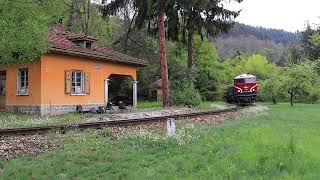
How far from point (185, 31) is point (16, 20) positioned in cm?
2201

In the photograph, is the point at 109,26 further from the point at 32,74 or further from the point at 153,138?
the point at 153,138

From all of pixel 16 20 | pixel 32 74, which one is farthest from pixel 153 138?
pixel 32 74

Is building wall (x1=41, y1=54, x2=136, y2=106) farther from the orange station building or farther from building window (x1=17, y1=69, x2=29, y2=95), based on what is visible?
building window (x1=17, y1=69, x2=29, y2=95)

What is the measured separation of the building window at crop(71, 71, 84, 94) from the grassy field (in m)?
16.7

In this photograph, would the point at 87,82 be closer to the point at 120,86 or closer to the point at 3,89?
the point at 3,89

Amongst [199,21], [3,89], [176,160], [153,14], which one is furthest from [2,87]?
[176,160]

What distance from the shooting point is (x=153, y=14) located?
3416 cm

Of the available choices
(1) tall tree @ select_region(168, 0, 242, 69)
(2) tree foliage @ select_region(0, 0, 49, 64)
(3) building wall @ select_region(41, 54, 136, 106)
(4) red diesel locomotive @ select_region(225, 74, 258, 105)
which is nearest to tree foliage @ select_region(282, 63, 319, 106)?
(4) red diesel locomotive @ select_region(225, 74, 258, 105)

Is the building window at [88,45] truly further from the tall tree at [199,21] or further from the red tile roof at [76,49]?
the tall tree at [199,21]

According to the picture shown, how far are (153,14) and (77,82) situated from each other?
8.52 meters

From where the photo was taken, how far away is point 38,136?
13.9 metres

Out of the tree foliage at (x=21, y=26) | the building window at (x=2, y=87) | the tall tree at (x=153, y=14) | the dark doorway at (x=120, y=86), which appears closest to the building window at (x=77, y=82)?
the building window at (x=2, y=87)

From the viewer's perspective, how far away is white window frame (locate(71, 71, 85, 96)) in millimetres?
28859

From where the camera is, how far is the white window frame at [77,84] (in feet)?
94.7
